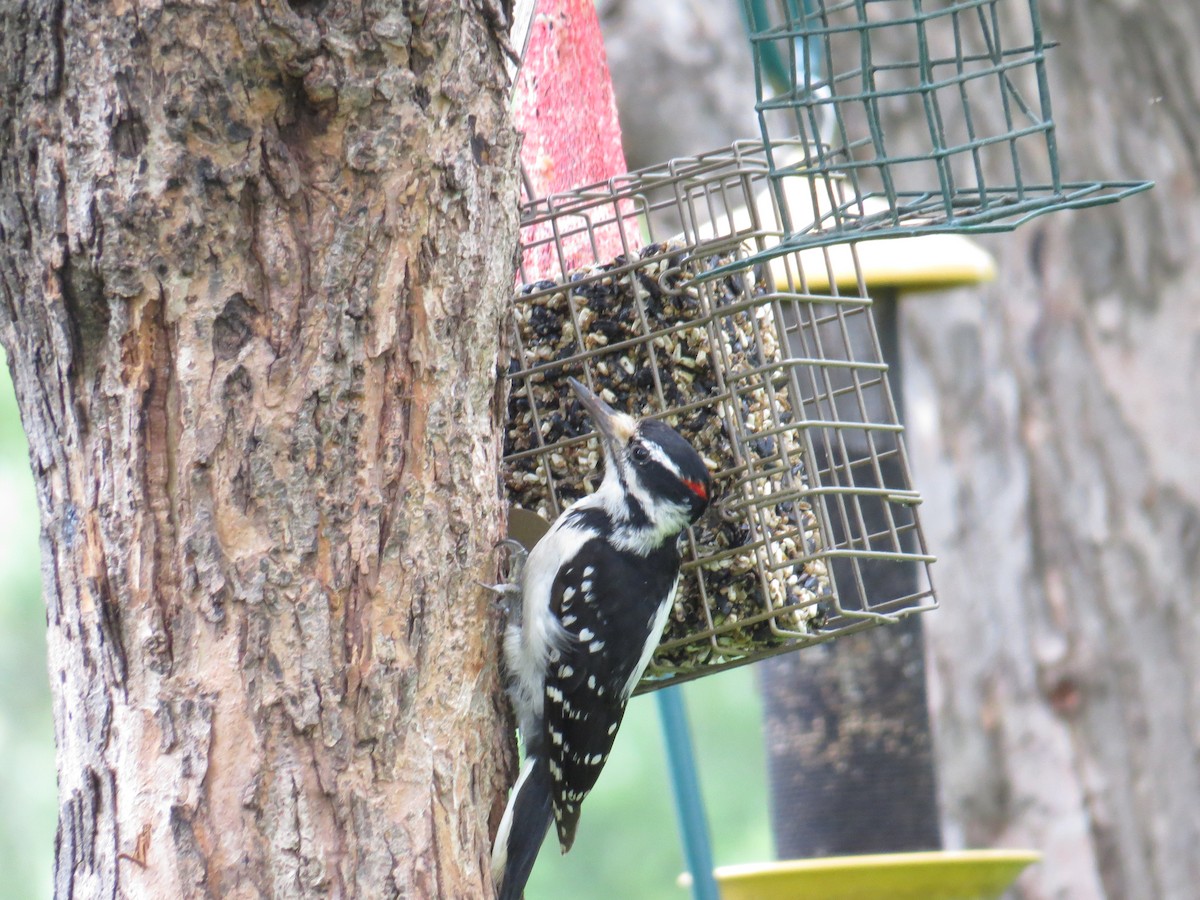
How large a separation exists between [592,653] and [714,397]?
2.21 feet

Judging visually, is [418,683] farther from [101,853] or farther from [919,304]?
[919,304]

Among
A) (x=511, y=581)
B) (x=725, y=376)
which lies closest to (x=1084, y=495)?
(x=725, y=376)

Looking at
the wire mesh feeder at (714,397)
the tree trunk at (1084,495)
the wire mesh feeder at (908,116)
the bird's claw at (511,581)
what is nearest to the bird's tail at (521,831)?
the bird's claw at (511,581)

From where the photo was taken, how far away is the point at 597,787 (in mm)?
11828

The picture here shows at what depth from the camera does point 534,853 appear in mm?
3092

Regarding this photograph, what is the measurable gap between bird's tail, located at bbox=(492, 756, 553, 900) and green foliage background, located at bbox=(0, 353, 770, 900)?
22.3 ft

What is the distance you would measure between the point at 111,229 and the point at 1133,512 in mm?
4553

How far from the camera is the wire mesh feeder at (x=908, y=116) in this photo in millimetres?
2766

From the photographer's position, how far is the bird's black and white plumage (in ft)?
10.8

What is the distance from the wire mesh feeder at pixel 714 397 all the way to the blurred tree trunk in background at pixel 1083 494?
94.8 inches

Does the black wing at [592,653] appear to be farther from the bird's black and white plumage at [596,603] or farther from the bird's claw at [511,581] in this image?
the bird's claw at [511,581]

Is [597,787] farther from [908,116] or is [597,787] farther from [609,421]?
[609,421]

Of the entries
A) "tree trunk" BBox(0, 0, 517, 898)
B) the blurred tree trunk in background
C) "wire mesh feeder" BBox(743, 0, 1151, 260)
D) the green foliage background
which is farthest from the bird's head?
the green foliage background

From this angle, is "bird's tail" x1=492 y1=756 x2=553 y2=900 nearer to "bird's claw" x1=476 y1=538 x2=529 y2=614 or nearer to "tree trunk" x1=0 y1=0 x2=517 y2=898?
"tree trunk" x1=0 y1=0 x2=517 y2=898
